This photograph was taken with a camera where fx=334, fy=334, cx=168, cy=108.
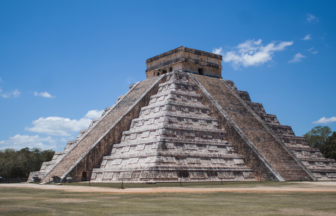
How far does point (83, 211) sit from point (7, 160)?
34018mm

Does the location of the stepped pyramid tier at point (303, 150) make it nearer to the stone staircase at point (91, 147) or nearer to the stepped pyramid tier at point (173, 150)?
the stepped pyramid tier at point (173, 150)

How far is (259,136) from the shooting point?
19.5 meters

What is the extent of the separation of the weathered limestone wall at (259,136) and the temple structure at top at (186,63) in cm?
206

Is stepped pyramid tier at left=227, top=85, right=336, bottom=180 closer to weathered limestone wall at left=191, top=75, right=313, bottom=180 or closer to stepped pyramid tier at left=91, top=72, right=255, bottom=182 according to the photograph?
weathered limestone wall at left=191, top=75, right=313, bottom=180

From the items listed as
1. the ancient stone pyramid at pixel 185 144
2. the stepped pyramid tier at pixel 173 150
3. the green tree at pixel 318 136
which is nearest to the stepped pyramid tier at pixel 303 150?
the ancient stone pyramid at pixel 185 144

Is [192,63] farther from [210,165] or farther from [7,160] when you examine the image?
[7,160]

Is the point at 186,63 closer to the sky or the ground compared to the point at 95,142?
closer to the sky

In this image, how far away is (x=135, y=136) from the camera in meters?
19.1

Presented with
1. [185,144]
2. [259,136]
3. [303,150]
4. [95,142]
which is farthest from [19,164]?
[303,150]

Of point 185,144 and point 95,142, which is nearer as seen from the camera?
point 185,144

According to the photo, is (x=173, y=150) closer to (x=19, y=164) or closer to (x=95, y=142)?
(x=95, y=142)

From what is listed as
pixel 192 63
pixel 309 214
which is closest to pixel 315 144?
pixel 192 63

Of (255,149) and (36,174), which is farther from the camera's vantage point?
(36,174)

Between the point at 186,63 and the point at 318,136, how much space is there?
26.3 metres
